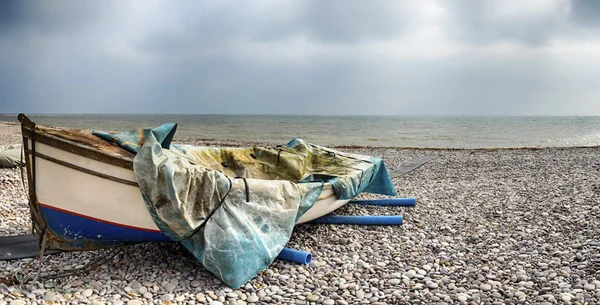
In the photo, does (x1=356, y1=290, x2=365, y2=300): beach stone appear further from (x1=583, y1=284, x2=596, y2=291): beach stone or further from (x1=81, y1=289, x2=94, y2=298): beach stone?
(x1=81, y1=289, x2=94, y2=298): beach stone

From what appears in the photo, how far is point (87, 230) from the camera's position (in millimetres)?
4844

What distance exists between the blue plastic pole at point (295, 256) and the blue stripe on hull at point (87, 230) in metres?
1.57

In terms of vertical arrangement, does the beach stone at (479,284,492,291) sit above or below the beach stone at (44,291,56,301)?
above

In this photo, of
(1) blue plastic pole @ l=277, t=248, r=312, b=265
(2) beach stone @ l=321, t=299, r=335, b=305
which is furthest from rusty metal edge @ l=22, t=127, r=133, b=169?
(2) beach stone @ l=321, t=299, r=335, b=305

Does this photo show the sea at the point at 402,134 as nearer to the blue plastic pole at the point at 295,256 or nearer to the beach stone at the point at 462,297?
the blue plastic pole at the point at 295,256

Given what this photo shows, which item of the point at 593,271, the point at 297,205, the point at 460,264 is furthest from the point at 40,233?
the point at 593,271

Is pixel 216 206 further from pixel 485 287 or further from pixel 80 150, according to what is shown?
pixel 485 287

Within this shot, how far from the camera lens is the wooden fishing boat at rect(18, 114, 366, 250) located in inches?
181

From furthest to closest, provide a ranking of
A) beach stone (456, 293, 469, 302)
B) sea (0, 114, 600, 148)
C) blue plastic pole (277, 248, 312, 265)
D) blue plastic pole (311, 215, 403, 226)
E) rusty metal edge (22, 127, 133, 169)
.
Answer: sea (0, 114, 600, 148), blue plastic pole (311, 215, 403, 226), blue plastic pole (277, 248, 312, 265), rusty metal edge (22, 127, 133, 169), beach stone (456, 293, 469, 302)

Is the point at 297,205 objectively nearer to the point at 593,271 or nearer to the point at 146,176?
the point at 146,176

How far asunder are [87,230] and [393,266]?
3763mm

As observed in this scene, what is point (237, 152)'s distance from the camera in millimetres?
7875

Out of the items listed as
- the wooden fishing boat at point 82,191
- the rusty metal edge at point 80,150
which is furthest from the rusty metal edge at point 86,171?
the rusty metal edge at point 80,150

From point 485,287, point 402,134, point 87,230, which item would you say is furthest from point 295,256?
point 402,134
